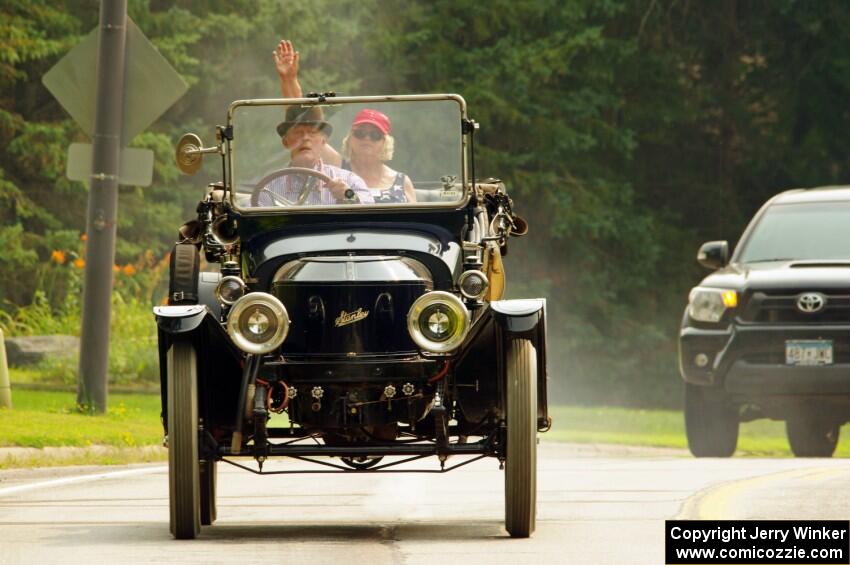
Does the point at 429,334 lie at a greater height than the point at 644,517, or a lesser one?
greater

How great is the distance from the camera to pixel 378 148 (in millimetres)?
→ 11820

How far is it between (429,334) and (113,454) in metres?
6.17

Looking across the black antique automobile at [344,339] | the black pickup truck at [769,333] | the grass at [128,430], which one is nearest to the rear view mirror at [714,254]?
the black pickup truck at [769,333]

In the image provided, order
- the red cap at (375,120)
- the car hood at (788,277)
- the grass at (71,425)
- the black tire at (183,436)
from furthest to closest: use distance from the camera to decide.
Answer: the car hood at (788,277) → the grass at (71,425) → the red cap at (375,120) → the black tire at (183,436)

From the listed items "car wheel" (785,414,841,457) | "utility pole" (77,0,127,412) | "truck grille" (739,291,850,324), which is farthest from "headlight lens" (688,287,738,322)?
"utility pole" (77,0,127,412)

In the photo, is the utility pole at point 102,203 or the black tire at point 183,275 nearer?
the black tire at point 183,275

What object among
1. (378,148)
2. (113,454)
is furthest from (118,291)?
(378,148)

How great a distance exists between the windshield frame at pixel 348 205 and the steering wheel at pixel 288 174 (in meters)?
0.09

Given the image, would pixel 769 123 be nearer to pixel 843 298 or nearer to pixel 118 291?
pixel 118 291

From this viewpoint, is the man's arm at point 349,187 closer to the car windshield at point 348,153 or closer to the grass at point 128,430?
the car windshield at point 348,153

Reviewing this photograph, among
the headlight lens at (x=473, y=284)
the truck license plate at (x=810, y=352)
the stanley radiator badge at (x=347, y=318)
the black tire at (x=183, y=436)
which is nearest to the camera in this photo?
the black tire at (x=183, y=436)

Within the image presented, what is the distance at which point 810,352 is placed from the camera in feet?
54.0

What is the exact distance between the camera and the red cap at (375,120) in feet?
39.1

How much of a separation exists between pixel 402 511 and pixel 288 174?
78.0 inches
